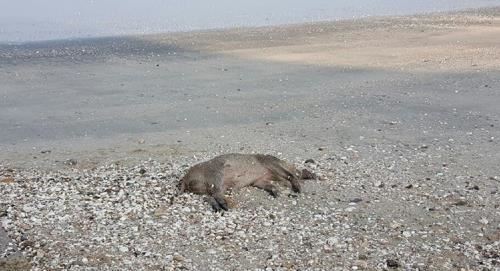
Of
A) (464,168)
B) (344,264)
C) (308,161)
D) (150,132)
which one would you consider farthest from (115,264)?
(150,132)

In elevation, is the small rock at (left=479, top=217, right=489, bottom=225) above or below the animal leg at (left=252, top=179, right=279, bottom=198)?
below

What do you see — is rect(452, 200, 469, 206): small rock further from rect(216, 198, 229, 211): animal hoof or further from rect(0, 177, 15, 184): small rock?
rect(0, 177, 15, 184): small rock

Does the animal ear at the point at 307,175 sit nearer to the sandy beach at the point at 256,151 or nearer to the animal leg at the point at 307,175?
the animal leg at the point at 307,175

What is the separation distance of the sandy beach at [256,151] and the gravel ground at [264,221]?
26 mm

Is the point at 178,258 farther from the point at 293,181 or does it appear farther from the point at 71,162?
the point at 71,162

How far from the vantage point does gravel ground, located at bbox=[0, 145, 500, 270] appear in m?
7.54

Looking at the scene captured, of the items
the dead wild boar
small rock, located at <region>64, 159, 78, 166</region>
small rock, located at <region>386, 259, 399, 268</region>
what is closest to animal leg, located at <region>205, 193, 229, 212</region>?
the dead wild boar

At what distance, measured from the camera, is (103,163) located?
452 inches

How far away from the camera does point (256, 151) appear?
39.2 feet

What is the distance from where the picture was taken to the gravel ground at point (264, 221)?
754 centimetres

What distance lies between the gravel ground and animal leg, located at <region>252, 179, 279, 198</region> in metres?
0.09

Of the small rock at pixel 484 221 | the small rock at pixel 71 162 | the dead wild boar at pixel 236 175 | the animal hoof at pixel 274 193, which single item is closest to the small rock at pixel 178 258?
the dead wild boar at pixel 236 175

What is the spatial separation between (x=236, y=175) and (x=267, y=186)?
44 cm

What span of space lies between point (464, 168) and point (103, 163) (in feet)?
18.2
